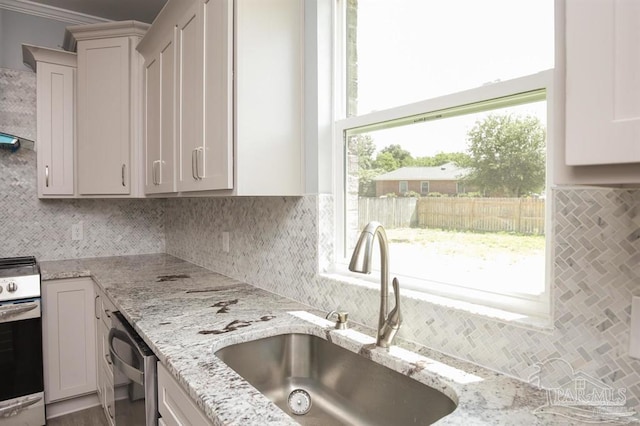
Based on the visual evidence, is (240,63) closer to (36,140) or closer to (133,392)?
(133,392)

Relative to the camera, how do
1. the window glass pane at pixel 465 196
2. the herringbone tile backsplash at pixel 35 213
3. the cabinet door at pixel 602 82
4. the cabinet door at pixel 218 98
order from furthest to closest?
the herringbone tile backsplash at pixel 35 213 < the cabinet door at pixel 218 98 < the window glass pane at pixel 465 196 < the cabinet door at pixel 602 82

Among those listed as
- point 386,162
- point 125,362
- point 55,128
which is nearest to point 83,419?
point 125,362

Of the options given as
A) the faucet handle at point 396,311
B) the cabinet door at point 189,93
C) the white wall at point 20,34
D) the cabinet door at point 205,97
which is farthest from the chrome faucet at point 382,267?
the white wall at point 20,34

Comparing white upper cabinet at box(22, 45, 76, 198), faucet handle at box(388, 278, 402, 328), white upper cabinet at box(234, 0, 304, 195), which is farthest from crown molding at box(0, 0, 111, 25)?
faucet handle at box(388, 278, 402, 328)

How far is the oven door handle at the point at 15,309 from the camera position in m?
2.23

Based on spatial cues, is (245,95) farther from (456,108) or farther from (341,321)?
(341,321)

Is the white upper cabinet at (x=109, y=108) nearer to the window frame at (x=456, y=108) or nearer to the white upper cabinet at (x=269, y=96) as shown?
the white upper cabinet at (x=269, y=96)

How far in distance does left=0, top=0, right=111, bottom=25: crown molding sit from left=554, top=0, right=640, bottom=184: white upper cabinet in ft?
11.1

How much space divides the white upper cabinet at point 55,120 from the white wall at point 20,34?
0.37 ft

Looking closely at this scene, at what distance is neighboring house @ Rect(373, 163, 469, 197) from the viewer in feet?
4.26

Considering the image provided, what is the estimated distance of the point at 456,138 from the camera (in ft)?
4.22

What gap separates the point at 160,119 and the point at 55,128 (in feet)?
3.30

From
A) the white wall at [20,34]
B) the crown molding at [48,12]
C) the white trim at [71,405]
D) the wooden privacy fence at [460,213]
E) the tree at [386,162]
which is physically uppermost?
the crown molding at [48,12]

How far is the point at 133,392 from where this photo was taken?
152 centimetres
